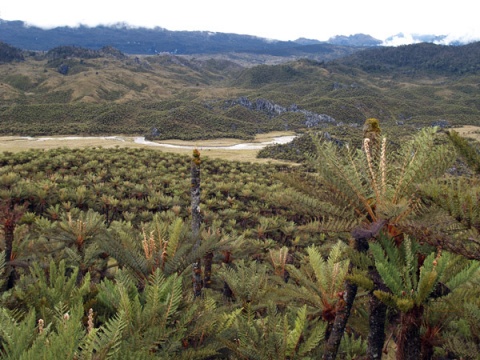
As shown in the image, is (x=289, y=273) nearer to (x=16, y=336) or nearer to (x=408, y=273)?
(x=408, y=273)

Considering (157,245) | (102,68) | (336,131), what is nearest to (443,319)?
(157,245)

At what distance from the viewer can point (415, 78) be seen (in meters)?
178

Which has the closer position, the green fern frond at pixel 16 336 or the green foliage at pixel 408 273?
the green fern frond at pixel 16 336

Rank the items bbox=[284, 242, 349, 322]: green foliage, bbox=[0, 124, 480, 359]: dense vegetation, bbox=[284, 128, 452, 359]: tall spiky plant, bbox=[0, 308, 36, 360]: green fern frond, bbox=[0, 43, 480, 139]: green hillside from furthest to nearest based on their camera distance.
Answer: bbox=[0, 43, 480, 139]: green hillside
bbox=[284, 242, 349, 322]: green foliage
bbox=[284, 128, 452, 359]: tall spiky plant
bbox=[0, 124, 480, 359]: dense vegetation
bbox=[0, 308, 36, 360]: green fern frond

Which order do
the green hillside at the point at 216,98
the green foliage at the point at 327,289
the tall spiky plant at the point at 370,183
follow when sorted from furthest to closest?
the green hillside at the point at 216,98 < the green foliage at the point at 327,289 < the tall spiky plant at the point at 370,183

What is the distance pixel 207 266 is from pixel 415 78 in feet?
657

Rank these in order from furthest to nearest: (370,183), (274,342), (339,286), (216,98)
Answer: (216,98) < (339,286) < (370,183) < (274,342)

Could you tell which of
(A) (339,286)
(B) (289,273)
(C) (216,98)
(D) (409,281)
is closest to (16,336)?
(D) (409,281)

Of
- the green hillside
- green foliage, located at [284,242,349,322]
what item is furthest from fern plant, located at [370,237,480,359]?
the green hillside

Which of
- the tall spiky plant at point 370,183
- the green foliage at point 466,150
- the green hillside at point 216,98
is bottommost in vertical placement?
the green hillside at point 216,98

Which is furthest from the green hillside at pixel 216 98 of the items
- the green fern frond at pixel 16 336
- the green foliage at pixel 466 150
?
the green fern frond at pixel 16 336

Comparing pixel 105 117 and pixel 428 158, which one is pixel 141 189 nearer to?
pixel 428 158

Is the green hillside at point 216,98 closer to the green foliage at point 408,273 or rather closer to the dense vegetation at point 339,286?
the dense vegetation at point 339,286

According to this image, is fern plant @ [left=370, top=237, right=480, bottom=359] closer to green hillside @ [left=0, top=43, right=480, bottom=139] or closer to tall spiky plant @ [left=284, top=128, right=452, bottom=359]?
tall spiky plant @ [left=284, top=128, right=452, bottom=359]
